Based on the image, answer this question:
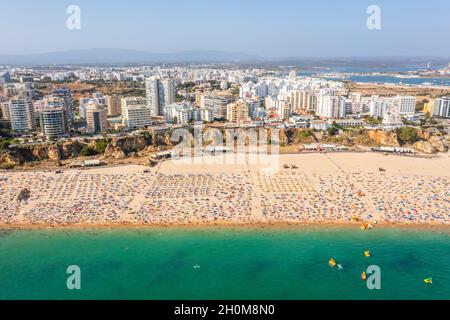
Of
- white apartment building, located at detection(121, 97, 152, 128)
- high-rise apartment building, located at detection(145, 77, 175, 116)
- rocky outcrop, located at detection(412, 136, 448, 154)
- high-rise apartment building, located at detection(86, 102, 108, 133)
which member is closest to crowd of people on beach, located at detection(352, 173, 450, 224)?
rocky outcrop, located at detection(412, 136, 448, 154)

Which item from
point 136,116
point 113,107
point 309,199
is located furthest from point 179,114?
point 309,199

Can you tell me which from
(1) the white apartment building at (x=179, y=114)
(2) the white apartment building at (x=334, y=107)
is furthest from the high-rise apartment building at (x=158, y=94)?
(2) the white apartment building at (x=334, y=107)

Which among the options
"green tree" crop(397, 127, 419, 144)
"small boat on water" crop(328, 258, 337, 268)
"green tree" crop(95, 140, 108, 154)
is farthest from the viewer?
"green tree" crop(397, 127, 419, 144)

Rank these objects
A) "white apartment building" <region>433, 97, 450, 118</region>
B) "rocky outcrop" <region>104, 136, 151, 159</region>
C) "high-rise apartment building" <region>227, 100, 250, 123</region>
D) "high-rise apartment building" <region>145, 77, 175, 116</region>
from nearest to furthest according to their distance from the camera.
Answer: "rocky outcrop" <region>104, 136, 151, 159</region> < "high-rise apartment building" <region>227, 100, 250, 123</region> < "white apartment building" <region>433, 97, 450, 118</region> < "high-rise apartment building" <region>145, 77, 175, 116</region>

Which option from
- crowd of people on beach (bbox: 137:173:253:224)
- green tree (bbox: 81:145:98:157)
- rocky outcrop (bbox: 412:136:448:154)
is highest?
rocky outcrop (bbox: 412:136:448:154)

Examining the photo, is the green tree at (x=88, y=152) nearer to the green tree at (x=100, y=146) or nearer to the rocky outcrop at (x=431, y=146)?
the green tree at (x=100, y=146)

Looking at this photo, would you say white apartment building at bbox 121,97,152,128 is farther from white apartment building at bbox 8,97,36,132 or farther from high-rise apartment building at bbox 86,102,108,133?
white apartment building at bbox 8,97,36,132
